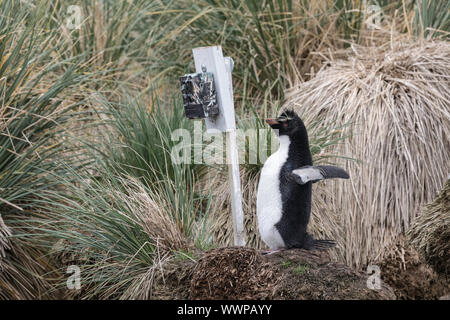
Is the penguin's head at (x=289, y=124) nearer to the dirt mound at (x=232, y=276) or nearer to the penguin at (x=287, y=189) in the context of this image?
the penguin at (x=287, y=189)

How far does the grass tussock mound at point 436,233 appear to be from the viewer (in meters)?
3.06

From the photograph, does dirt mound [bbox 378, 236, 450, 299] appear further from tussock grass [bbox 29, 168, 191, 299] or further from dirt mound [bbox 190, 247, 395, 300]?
tussock grass [bbox 29, 168, 191, 299]

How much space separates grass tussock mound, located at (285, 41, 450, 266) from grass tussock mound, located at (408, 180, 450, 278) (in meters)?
0.46

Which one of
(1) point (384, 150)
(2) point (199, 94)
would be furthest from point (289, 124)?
(1) point (384, 150)

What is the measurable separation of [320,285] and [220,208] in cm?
122

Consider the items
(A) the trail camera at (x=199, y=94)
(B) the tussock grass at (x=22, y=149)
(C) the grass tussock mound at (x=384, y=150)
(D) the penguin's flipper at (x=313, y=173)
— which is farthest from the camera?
(C) the grass tussock mound at (x=384, y=150)

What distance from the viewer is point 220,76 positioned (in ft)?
10.2

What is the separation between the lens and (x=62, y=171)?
11.6 ft

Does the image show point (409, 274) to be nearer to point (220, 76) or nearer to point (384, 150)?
point (384, 150)

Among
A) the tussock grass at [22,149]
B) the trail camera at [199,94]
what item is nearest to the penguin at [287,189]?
the trail camera at [199,94]

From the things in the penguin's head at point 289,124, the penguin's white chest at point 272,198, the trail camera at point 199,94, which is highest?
the trail camera at point 199,94

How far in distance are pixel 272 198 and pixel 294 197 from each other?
0.11 m

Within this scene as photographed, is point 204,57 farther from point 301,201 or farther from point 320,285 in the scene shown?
point 320,285

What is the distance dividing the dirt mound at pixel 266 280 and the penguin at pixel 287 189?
30 cm
